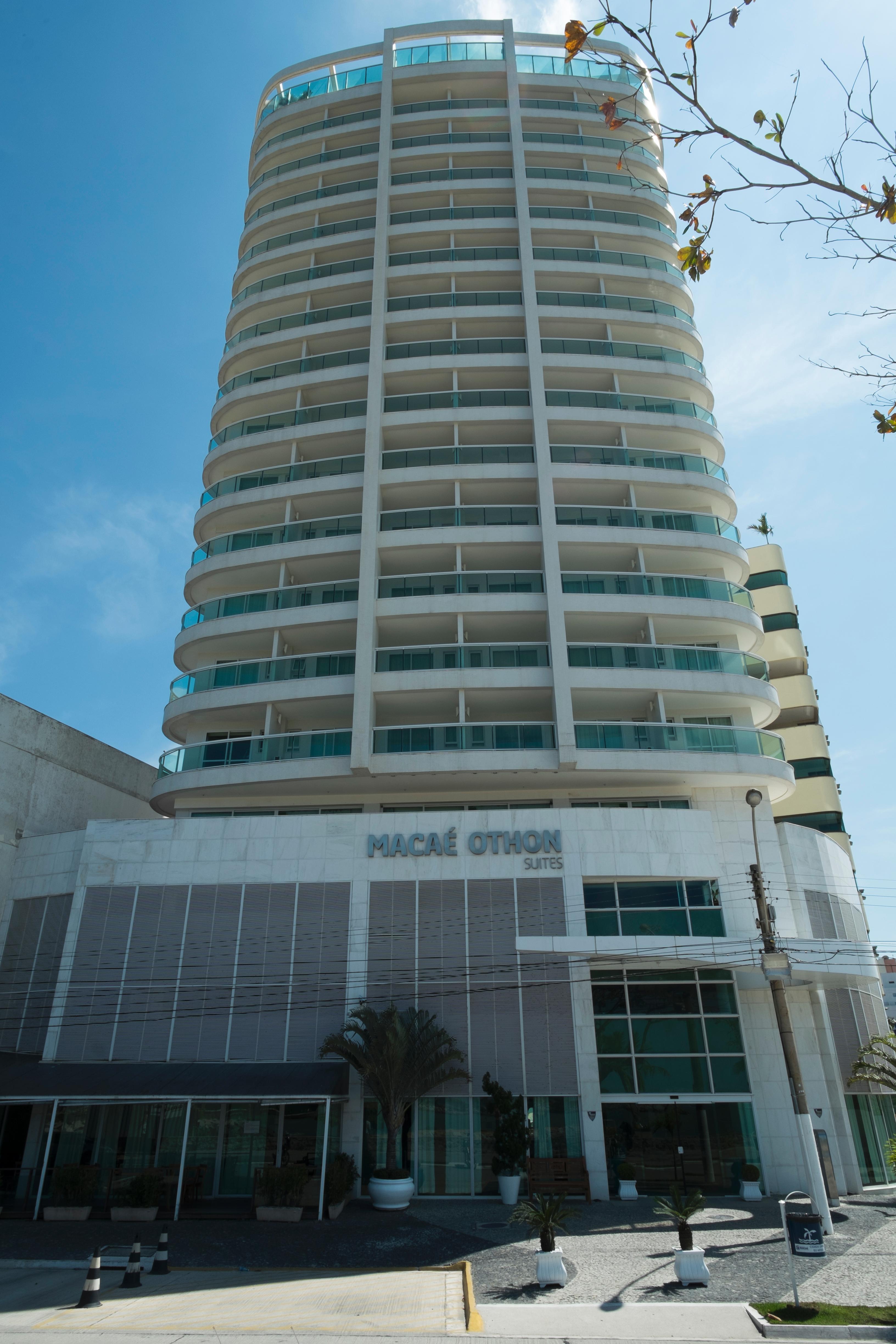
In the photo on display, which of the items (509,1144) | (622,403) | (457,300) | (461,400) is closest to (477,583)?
(461,400)

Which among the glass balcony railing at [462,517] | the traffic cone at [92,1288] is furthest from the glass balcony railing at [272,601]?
the traffic cone at [92,1288]

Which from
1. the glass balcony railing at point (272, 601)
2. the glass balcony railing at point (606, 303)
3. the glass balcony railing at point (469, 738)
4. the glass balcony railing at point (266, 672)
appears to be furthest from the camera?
the glass balcony railing at point (606, 303)

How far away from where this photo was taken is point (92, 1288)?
1539 centimetres

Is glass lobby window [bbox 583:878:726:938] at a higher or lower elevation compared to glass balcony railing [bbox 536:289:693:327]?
lower

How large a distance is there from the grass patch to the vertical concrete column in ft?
65.4

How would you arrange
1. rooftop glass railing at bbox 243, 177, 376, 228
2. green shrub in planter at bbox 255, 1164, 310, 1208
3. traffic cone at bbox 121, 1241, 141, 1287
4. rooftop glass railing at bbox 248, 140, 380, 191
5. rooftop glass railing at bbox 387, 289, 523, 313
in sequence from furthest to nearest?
rooftop glass railing at bbox 248, 140, 380, 191 < rooftop glass railing at bbox 243, 177, 376, 228 < rooftop glass railing at bbox 387, 289, 523, 313 < green shrub in planter at bbox 255, 1164, 310, 1208 < traffic cone at bbox 121, 1241, 141, 1287

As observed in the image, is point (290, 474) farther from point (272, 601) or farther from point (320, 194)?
point (320, 194)

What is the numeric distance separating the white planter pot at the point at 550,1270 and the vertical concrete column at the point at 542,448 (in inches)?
729

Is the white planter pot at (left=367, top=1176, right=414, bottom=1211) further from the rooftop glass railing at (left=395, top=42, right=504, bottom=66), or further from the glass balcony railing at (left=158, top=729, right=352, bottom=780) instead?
the rooftop glass railing at (left=395, top=42, right=504, bottom=66)

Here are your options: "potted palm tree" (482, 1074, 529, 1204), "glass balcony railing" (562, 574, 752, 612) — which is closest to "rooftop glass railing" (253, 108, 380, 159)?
"glass balcony railing" (562, 574, 752, 612)

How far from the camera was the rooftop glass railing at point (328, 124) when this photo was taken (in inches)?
1972

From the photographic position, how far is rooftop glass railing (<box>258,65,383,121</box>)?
51.3 meters

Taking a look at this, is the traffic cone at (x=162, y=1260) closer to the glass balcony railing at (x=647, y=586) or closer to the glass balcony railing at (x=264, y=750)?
the glass balcony railing at (x=264, y=750)

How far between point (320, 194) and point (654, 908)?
140ft
